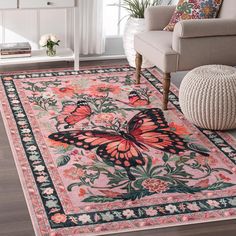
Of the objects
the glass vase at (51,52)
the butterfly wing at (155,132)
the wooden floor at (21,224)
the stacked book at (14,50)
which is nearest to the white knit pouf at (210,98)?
the butterfly wing at (155,132)

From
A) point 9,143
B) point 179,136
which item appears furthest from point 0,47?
point 179,136

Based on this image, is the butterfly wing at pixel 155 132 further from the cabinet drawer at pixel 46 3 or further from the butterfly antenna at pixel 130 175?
the cabinet drawer at pixel 46 3

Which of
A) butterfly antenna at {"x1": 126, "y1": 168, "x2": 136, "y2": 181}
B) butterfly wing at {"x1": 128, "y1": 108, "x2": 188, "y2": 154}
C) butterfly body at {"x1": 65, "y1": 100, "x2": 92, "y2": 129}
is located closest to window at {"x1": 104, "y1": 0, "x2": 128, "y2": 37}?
butterfly body at {"x1": 65, "y1": 100, "x2": 92, "y2": 129}

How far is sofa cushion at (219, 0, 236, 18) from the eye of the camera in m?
4.81

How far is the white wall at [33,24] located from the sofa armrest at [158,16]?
96 centimetres

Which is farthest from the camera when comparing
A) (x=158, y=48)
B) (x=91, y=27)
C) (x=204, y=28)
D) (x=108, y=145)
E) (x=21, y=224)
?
(x=91, y=27)

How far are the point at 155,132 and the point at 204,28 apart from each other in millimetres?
843

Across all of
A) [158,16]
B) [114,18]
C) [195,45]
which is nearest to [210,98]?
[195,45]

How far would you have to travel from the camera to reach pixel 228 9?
487cm

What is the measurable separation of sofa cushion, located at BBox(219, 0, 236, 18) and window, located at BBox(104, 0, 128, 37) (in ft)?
4.31

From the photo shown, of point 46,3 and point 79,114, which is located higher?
point 46,3

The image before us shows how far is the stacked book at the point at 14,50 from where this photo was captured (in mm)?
5465

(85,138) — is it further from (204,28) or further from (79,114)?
(204,28)

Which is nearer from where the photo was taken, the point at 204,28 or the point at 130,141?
Result: the point at 130,141
